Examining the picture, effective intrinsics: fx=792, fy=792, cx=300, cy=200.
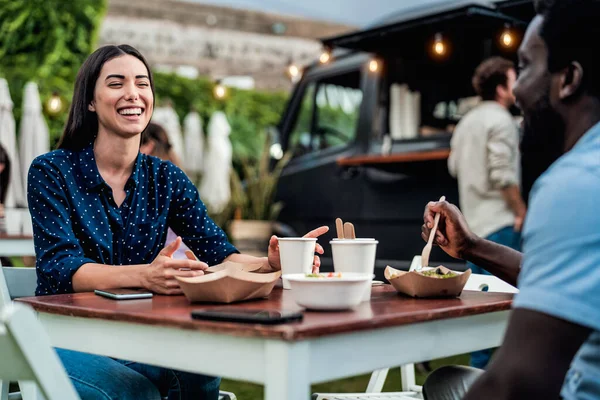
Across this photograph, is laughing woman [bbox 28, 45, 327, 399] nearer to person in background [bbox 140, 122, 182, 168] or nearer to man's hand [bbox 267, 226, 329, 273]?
man's hand [bbox 267, 226, 329, 273]

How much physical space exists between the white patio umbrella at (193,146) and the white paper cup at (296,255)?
821 cm

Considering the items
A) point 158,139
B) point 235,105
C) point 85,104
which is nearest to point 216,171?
point 235,105

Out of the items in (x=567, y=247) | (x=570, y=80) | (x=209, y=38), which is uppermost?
(x=209, y=38)

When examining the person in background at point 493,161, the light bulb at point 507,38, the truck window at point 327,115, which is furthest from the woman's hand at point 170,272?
the truck window at point 327,115

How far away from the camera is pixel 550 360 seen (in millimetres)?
1140

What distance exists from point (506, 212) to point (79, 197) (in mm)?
3031

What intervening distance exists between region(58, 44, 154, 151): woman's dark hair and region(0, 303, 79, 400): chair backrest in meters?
1.28

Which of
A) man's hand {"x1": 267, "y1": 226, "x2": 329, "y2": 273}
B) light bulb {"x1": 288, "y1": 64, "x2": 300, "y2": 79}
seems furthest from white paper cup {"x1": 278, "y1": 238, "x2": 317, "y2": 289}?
light bulb {"x1": 288, "y1": 64, "x2": 300, "y2": 79}

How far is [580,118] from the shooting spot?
4.36 feet

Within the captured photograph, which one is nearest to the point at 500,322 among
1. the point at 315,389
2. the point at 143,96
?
the point at 143,96

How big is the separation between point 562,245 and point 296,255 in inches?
38.2

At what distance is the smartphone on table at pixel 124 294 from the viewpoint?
1.79 meters

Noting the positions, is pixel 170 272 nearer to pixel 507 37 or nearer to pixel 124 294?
pixel 124 294

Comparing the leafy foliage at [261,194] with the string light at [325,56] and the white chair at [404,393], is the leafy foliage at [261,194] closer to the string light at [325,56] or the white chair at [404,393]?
the string light at [325,56]
